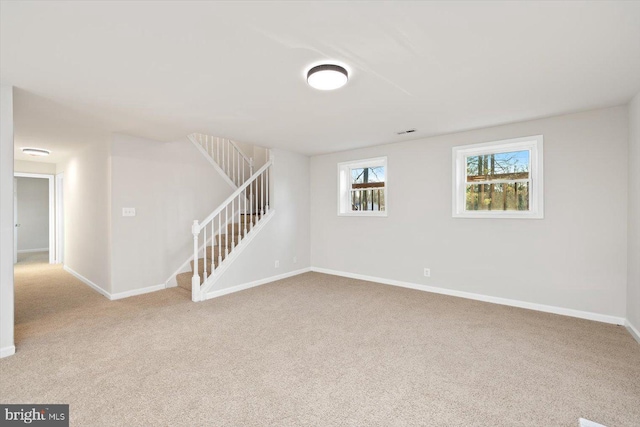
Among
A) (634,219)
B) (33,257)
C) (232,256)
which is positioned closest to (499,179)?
(634,219)

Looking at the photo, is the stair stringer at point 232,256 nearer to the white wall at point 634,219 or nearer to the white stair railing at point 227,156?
the white stair railing at point 227,156

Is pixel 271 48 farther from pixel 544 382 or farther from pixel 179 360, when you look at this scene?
pixel 544 382

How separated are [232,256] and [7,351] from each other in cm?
244

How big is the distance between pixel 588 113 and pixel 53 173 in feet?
32.8

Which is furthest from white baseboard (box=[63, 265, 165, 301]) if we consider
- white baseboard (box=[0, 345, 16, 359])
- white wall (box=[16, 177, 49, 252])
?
white wall (box=[16, 177, 49, 252])

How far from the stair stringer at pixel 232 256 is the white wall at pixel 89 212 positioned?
1425 mm

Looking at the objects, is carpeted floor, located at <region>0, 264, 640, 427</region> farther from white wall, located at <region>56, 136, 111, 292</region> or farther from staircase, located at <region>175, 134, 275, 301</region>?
white wall, located at <region>56, 136, 111, 292</region>

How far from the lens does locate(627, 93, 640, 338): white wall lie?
108 inches

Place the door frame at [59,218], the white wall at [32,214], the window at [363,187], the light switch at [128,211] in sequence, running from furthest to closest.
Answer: the white wall at [32,214], the door frame at [59,218], the window at [363,187], the light switch at [128,211]

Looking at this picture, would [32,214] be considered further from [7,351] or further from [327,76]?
[327,76]

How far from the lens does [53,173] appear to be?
668cm

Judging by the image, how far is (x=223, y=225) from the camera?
5.19m

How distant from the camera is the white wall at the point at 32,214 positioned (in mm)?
8367

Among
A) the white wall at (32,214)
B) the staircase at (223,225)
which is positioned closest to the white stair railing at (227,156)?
the staircase at (223,225)
